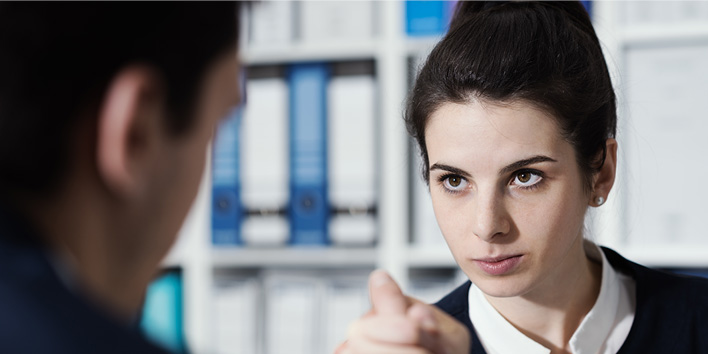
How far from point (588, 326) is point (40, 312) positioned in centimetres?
98

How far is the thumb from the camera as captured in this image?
28.7 inches

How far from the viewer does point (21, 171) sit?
433mm

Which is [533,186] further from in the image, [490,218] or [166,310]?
[166,310]

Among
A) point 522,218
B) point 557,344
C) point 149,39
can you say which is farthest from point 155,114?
point 557,344

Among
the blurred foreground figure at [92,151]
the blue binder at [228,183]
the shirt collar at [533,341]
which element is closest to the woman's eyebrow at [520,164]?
the shirt collar at [533,341]

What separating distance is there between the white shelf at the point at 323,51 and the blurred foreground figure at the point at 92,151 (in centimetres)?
146

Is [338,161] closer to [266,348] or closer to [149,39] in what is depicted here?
[266,348]

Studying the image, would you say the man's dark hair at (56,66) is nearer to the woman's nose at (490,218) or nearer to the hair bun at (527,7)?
the woman's nose at (490,218)

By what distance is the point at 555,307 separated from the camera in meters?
1.17

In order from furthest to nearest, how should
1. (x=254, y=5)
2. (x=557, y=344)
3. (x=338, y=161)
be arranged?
(x=338, y=161)
(x=557, y=344)
(x=254, y=5)

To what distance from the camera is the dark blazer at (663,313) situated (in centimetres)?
115

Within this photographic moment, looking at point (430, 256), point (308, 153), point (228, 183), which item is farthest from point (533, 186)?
point (228, 183)

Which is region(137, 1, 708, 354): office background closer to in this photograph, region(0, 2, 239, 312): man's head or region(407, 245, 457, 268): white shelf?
region(407, 245, 457, 268): white shelf

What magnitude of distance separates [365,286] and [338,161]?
0.37m
